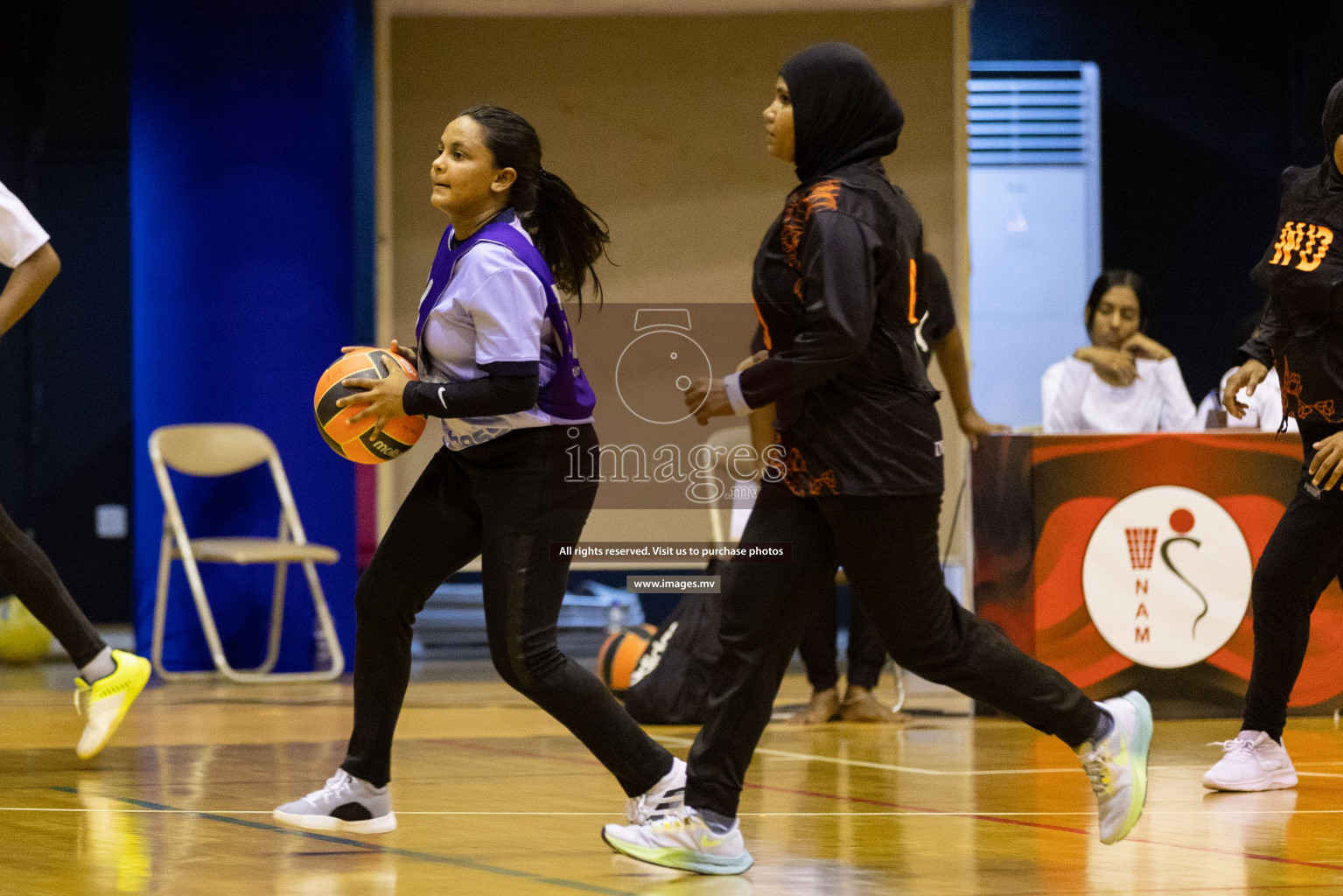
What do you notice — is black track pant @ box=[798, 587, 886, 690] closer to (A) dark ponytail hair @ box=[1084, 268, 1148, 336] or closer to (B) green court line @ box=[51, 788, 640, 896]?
(A) dark ponytail hair @ box=[1084, 268, 1148, 336]

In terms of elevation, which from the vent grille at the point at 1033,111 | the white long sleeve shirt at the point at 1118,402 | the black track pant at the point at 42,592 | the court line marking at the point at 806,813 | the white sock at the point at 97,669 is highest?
the vent grille at the point at 1033,111

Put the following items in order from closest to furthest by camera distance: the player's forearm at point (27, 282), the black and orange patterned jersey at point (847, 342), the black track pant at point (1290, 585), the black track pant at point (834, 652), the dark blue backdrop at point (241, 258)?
the black and orange patterned jersey at point (847, 342), the black track pant at point (1290, 585), the player's forearm at point (27, 282), the black track pant at point (834, 652), the dark blue backdrop at point (241, 258)

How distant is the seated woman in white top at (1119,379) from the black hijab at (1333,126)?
8.47ft

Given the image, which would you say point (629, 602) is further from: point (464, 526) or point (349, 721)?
point (464, 526)

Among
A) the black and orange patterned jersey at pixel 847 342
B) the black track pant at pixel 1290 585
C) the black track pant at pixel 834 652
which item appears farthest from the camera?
the black track pant at pixel 834 652

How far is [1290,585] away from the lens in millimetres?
4336

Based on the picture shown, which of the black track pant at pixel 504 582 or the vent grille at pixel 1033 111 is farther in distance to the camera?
the vent grille at pixel 1033 111

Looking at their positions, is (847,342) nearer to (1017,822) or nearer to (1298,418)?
(1017,822)

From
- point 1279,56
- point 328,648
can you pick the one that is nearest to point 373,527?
point 328,648

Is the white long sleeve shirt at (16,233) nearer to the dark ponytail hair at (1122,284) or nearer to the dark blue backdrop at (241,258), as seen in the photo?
the dark blue backdrop at (241,258)

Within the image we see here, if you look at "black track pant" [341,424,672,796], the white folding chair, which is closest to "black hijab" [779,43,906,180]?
"black track pant" [341,424,672,796]

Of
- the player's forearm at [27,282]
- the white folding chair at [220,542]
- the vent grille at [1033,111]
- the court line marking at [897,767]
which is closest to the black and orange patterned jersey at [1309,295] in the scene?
the court line marking at [897,767]

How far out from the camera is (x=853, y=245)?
10.1 ft

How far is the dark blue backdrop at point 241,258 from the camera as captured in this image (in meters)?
7.74
